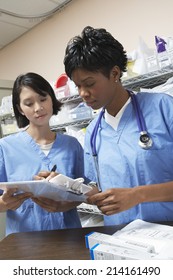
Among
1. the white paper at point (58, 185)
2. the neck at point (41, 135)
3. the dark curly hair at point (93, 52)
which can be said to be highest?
the dark curly hair at point (93, 52)

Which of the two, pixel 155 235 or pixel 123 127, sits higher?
pixel 123 127

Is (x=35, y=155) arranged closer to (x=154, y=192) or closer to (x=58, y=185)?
(x=58, y=185)

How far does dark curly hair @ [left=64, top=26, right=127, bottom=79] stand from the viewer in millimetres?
829

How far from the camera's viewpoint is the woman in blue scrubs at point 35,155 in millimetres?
1068

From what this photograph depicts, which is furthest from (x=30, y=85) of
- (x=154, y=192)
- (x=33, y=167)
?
(x=154, y=192)

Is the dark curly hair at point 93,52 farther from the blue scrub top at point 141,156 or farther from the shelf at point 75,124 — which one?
the shelf at point 75,124

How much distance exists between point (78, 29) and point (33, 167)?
5.87 ft

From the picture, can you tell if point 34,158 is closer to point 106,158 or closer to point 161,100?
point 106,158

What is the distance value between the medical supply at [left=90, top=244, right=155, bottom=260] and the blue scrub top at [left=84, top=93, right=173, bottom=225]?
1.01 feet

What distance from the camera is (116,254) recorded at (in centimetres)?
56

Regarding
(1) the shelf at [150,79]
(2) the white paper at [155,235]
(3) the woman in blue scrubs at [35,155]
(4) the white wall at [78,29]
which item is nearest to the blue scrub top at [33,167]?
(3) the woman in blue scrubs at [35,155]

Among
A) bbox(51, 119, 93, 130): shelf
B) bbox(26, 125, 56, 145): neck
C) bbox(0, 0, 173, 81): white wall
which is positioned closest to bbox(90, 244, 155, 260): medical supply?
bbox(26, 125, 56, 145): neck
